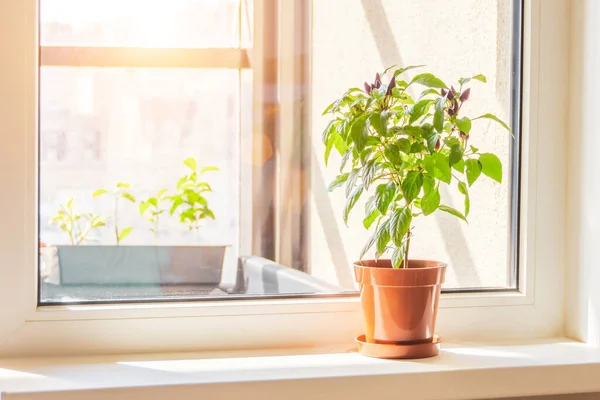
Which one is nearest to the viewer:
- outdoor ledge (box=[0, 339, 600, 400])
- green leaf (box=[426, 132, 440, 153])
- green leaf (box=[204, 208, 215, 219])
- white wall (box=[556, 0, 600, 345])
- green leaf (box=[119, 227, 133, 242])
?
outdoor ledge (box=[0, 339, 600, 400])

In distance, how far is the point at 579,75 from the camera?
1296mm

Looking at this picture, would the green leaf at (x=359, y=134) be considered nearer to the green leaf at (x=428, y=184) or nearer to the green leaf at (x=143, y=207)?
the green leaf at (x=428, y=184)

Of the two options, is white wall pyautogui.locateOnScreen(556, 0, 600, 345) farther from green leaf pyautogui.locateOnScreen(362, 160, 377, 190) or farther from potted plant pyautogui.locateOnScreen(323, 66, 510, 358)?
green leaf pyautogui.locateOnScreen(362, 160, 377, 190)

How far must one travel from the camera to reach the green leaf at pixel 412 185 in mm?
1074

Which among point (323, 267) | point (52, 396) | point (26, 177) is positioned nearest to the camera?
point (52, 396)

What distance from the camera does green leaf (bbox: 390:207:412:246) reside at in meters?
1.06

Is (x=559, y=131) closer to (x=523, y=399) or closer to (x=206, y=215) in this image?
(x=523, y=399)

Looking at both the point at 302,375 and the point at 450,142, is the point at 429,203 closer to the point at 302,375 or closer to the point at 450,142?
the point at 450,142

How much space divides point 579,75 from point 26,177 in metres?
1.00

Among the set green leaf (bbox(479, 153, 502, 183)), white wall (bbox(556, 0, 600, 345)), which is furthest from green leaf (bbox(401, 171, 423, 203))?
white wall (bbox(556, 0, 600, 345))

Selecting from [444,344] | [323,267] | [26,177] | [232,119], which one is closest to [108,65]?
[232,119]

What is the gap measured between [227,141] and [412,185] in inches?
23.4

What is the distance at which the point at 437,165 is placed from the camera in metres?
1.09

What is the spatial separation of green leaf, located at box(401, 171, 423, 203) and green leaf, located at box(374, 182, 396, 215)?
0.8 inches
